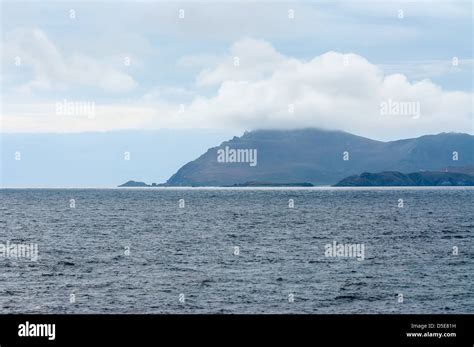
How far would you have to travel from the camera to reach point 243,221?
420ft

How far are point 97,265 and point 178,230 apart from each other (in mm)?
41708

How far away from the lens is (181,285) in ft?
174

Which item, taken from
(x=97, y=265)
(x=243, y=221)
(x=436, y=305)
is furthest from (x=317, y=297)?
(x=243, y=221)

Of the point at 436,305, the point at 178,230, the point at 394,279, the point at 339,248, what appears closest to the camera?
the point at 436,305

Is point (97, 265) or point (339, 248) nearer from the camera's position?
point (97, 265)
